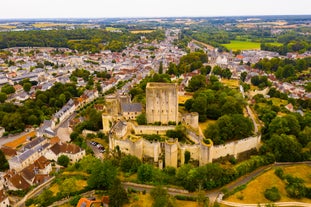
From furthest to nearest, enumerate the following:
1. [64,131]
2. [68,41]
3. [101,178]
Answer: [68,41], [64,131], [101,178]

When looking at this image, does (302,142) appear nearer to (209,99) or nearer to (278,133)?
(278,133)

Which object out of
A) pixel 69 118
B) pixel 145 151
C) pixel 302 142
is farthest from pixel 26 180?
pixel 302 142

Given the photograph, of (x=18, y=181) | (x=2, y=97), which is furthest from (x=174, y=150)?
(x=2, y=97)

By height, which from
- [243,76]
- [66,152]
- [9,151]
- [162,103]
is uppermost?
[162,103]

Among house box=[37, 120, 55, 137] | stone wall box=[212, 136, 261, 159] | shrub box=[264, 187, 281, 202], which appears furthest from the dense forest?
shrub box=[264, 187, 281, 202]

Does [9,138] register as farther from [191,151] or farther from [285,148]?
[285,148]
